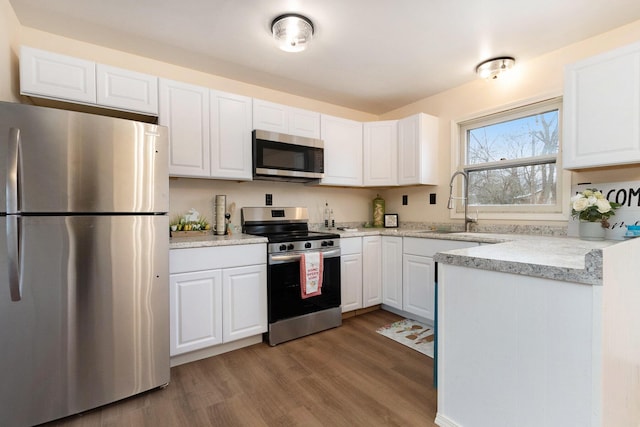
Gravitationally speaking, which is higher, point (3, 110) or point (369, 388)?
point (3, 110)

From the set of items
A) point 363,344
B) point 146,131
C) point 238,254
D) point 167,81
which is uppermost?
point 167,81

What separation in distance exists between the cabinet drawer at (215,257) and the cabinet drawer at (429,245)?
138 cm

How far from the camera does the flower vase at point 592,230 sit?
201 cm

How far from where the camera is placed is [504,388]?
3.97 ft

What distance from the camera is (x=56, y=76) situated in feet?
6.06

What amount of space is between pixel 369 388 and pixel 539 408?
93cm

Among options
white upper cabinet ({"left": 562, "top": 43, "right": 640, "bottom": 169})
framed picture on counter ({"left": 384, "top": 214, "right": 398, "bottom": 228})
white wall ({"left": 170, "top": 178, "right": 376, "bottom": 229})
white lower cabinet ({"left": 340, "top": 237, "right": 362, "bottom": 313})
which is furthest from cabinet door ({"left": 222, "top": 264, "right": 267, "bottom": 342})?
white upper cabinet ({"left": 562, "top": 43, "right": 640, "bottom": 169})

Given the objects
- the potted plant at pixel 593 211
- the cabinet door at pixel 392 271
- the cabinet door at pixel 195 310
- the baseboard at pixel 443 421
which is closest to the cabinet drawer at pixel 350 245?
the cabinet door at pixel 392 271

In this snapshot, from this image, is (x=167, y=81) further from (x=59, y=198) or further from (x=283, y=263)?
(x=283, y=263)

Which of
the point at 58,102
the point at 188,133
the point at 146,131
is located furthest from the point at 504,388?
the point at 58,102

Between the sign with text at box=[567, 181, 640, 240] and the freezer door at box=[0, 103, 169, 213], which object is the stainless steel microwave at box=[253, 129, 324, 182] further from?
the sign with text at box=[567, 181, 640, 240]

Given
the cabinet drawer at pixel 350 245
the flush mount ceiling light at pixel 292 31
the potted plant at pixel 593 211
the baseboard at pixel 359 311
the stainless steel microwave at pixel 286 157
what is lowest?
the baseboard at pixel 359 311

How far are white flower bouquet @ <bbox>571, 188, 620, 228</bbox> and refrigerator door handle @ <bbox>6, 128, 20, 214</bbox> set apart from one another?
10.6 feet

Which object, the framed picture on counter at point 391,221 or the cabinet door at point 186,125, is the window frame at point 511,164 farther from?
the cabinet door at point 186,125
